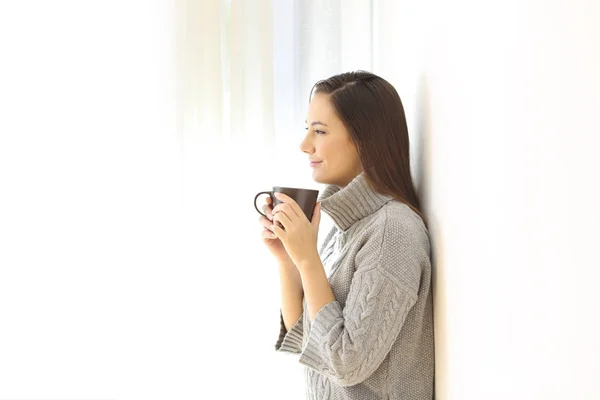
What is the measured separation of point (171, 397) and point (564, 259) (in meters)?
1.64

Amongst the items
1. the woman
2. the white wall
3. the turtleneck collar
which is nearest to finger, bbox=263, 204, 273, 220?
the woman

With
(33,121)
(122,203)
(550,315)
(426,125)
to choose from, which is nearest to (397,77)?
(426,125)

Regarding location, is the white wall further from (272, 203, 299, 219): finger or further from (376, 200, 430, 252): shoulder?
(272, 203, 299, 219): finger

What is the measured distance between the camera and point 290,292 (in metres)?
1.60

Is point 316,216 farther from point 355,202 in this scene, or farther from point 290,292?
point 290,292

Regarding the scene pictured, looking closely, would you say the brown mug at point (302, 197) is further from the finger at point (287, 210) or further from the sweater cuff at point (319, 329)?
the sweater cuff at point (319, 329)

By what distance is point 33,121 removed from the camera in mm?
2027

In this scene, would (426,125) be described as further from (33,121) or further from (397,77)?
(33,121)

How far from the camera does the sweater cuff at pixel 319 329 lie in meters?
1.26

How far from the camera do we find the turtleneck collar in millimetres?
1400

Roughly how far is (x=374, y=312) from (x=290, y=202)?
301mm

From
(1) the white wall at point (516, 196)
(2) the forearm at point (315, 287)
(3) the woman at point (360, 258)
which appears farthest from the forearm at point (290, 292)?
(1) the white wall at point (516, 196)

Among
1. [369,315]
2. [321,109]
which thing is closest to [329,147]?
[321,109]

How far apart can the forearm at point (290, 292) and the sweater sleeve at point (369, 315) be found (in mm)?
324
